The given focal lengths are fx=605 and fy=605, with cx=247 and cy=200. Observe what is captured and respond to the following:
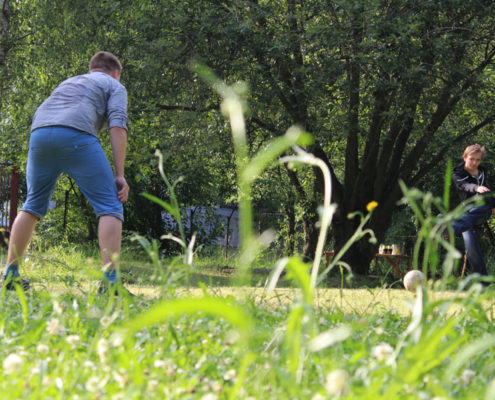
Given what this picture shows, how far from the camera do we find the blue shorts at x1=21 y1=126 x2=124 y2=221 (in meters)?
3.56

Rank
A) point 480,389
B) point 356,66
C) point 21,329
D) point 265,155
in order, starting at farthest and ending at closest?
1. point 356,66
2. point 21,329
3. point 480,389
4. point 265,155

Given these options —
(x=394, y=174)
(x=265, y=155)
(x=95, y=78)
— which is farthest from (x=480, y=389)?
(x=394, y=174)

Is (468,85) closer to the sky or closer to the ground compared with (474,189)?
closer to the sky

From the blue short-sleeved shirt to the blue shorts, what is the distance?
2.3 inches

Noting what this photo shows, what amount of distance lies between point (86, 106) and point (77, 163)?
37 cm

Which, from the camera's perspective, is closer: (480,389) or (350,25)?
(480,389)

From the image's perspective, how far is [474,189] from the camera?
5953mm

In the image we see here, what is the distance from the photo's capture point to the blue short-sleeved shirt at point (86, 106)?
3.62 meters

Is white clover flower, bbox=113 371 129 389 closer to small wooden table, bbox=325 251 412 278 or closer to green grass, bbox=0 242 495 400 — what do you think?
green grass, bbox=0 242 495 400

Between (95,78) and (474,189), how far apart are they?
12.7 feet

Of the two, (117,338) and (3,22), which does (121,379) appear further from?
(3,22)

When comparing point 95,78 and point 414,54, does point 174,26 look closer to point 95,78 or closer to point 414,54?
point 414,54

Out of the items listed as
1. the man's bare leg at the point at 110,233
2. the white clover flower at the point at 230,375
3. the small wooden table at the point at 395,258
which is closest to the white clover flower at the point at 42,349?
the white clover flower at the point at 230,375

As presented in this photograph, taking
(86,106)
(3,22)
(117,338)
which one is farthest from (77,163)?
(3,22)
